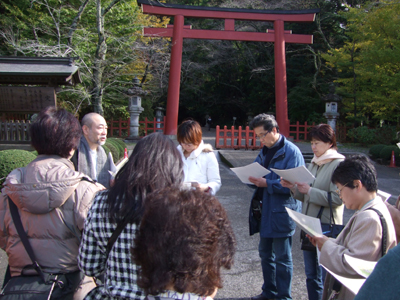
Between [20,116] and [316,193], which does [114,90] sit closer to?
[20,116]

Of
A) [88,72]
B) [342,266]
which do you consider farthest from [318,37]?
[342,266]

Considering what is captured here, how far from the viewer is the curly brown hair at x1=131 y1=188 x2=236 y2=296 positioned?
0.86 meters

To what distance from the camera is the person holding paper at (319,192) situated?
229 cm

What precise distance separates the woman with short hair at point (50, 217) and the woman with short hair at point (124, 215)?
0.28 meters

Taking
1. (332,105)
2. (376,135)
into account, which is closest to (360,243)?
(332,105)

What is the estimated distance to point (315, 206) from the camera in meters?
2.38

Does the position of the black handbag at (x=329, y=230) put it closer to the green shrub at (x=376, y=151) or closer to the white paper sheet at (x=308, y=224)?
the white paper sheet at (x=308, y=224)

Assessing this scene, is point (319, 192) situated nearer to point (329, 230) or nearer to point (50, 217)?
point (329, 230)

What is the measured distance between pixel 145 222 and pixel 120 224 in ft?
1.07

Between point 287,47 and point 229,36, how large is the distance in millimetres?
8523

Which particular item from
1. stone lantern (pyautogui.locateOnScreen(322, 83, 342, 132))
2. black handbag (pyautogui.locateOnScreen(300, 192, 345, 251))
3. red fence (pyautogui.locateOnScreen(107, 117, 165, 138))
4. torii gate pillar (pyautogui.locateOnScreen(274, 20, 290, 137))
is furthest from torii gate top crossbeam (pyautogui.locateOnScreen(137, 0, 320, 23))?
black handbag (pyautogui.locateOnScreen(300, 192, 345, 251))

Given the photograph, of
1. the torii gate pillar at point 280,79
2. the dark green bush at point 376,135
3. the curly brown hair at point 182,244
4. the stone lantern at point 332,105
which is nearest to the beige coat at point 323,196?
the curly brown hair at point 182,244

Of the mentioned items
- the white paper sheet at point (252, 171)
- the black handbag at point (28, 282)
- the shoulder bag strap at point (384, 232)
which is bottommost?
the black handbag at point (28, 282)

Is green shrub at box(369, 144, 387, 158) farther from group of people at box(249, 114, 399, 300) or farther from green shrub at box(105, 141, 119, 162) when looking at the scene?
group of people at box(249, 114, 399, 300)
